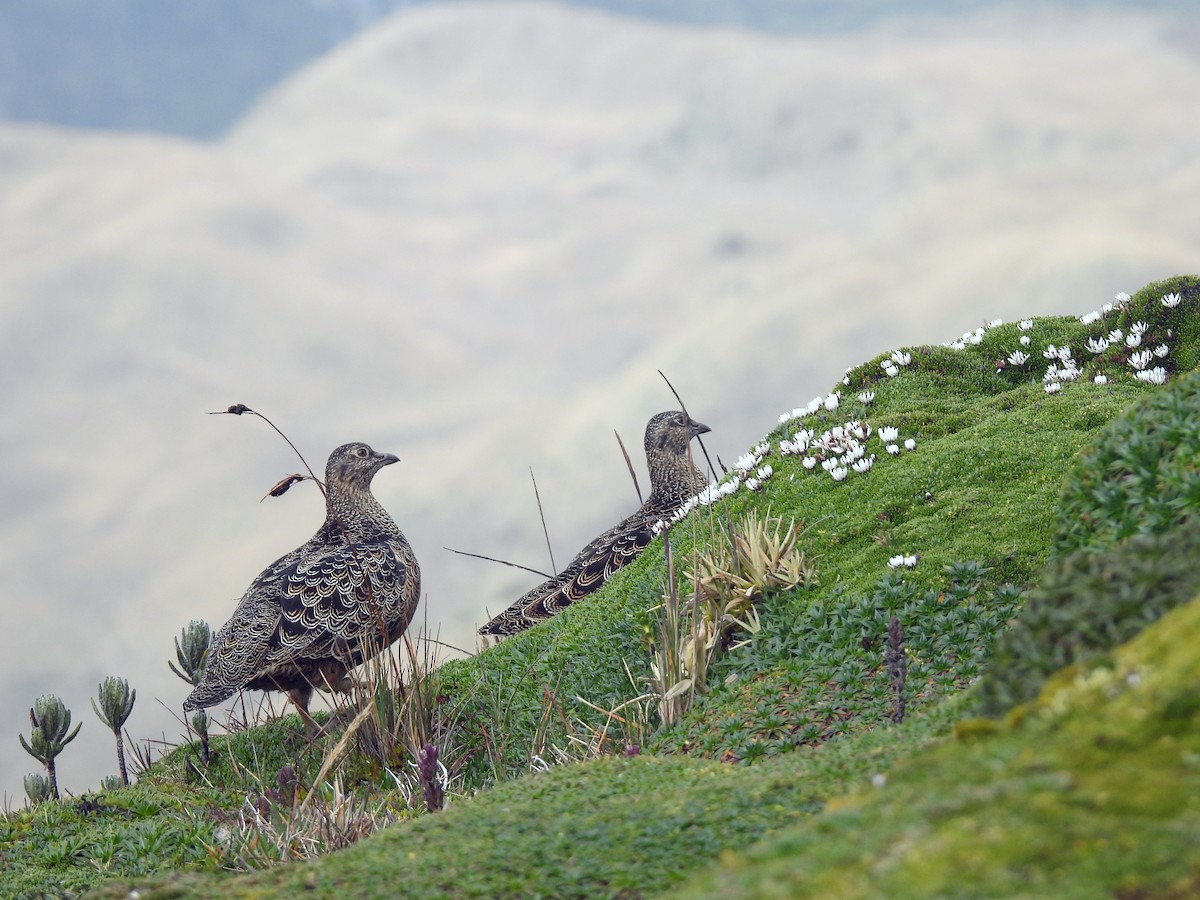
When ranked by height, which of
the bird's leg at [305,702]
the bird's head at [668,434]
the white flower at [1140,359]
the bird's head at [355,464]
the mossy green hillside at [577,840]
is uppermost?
the bird's head at [355,464]

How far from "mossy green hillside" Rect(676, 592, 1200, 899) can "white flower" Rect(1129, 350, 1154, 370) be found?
36.3 feet

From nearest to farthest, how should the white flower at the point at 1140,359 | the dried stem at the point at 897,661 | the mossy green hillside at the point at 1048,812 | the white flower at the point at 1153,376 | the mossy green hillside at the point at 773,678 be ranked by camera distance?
the mossy green hillside at the point at 1048,812 < the mossy green hillside at the point at 773,678 < the dried stem at the point at 897,661 < the white flower at the point at 1153,376 < the white flower at the point at 1140,359

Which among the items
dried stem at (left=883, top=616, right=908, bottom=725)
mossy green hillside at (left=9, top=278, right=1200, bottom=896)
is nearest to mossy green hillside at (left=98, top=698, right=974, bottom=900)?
mossy green hillside at (left=9, top=278, right=1200, bottom=896)

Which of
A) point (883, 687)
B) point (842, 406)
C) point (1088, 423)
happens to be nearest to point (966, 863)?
point (883, 687)

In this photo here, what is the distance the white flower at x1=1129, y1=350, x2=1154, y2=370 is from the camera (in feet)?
42.8

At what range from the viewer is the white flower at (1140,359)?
42.8ft

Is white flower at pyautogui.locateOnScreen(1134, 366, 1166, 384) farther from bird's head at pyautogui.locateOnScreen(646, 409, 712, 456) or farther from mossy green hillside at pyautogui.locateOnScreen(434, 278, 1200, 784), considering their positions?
bird's head at pyautogui.locateOnScreen(646, 409, 712, 456)

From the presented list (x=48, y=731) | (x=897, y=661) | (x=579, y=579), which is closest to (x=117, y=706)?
(x=48, y=731)

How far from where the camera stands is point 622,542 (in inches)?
513

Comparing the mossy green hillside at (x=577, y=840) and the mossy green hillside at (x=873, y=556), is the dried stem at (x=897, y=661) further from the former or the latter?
the mossy green hillside at (x=873, y=556)

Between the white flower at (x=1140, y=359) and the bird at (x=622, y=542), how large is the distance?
5002 millimetres

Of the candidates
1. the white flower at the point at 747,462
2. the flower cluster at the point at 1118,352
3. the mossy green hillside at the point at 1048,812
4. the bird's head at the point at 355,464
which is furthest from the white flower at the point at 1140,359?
the mossy green hillside at the point at 1048,812

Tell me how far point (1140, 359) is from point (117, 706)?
11.9 metres

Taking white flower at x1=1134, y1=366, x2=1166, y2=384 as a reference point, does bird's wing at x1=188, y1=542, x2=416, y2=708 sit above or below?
above
